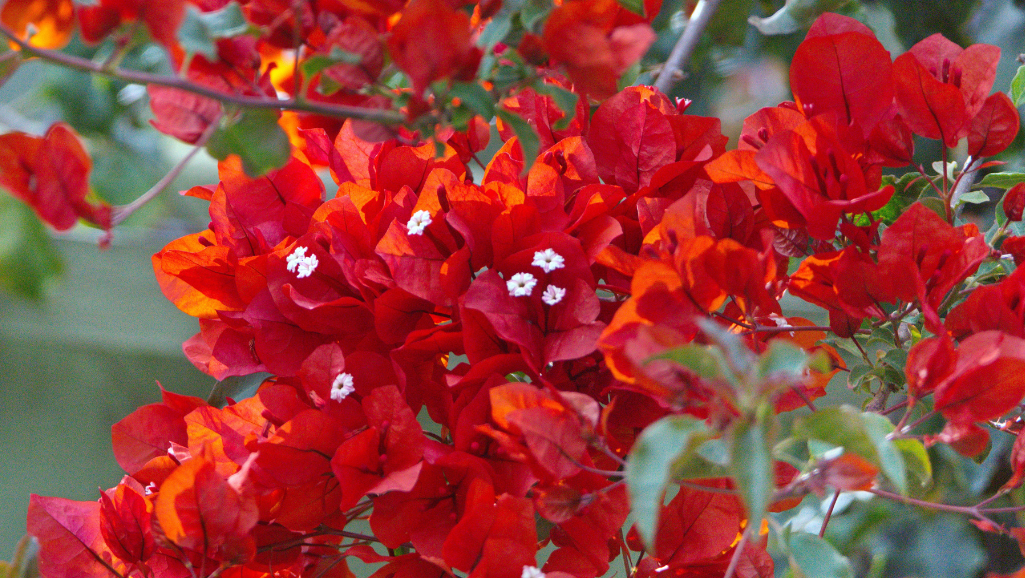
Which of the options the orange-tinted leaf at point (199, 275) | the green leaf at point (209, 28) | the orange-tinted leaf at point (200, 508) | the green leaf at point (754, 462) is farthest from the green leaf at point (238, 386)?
the green leaf at point (754, 462)

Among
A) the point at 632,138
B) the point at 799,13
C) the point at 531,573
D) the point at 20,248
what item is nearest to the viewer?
the point at 531,573

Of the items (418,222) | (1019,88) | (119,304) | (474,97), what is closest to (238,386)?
(418,222)

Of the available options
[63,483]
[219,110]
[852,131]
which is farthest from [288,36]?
[63,483]

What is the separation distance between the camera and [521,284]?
40cm

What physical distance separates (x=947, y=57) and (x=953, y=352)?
209mm

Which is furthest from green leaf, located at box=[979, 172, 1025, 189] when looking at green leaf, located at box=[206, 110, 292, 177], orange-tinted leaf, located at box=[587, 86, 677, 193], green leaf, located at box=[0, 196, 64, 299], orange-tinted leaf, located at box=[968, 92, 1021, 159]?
green leaf, located at box=[0, 196, 64, 299]

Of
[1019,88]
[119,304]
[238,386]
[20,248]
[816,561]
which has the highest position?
[1019,88]

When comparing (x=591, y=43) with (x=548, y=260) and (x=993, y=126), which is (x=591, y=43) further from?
(x=993, y=126)

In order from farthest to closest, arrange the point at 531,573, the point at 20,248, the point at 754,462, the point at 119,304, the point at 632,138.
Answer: the point at 119,304, the point at 20,248, the point at 632,138, the point at 531,573, the point at 754,462

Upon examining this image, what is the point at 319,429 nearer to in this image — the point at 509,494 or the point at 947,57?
the point at 509,494

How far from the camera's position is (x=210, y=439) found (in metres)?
0.44

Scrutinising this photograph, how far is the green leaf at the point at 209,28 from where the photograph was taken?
288 millimetres

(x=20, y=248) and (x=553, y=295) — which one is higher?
(x=553, y=295)

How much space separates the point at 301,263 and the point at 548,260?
0.14 meters
